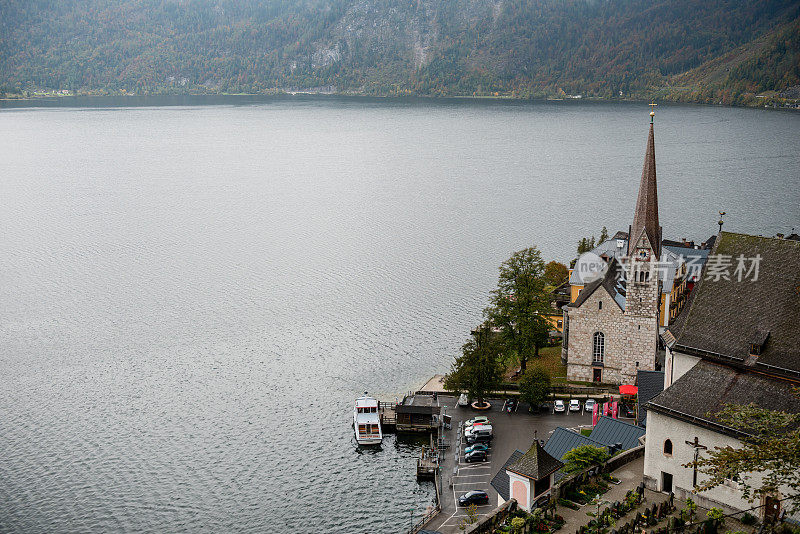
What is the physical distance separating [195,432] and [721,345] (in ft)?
134

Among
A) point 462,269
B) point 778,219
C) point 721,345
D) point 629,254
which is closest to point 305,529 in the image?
point 721,345

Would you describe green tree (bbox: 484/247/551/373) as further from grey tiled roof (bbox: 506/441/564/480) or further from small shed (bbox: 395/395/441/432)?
grey tiled roof (bbox: 506/441/564/480)

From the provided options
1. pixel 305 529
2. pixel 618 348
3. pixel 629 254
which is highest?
pixel 629 254

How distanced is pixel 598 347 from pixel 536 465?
26.8 metres

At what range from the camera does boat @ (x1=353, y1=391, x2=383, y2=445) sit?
202 ft

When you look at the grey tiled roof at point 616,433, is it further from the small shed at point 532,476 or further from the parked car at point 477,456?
the parked car at point 477,456

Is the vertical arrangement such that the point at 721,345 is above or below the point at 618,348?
above

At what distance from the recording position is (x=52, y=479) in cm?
5806

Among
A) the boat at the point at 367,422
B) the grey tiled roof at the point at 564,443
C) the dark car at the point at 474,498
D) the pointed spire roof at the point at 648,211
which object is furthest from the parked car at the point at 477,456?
the pointed spire roof at the point at 648,211

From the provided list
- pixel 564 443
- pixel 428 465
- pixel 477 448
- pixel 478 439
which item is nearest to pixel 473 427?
pixel 478 439

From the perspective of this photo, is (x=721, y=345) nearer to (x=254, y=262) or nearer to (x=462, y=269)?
(x=462, y=269)

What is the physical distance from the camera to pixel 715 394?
3991 centimetres

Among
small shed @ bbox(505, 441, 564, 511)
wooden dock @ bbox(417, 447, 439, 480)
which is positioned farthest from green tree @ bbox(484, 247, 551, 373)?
small shed @ bbox(505, 441, 564, 511)

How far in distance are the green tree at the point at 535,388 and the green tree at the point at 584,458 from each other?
18095 mm
